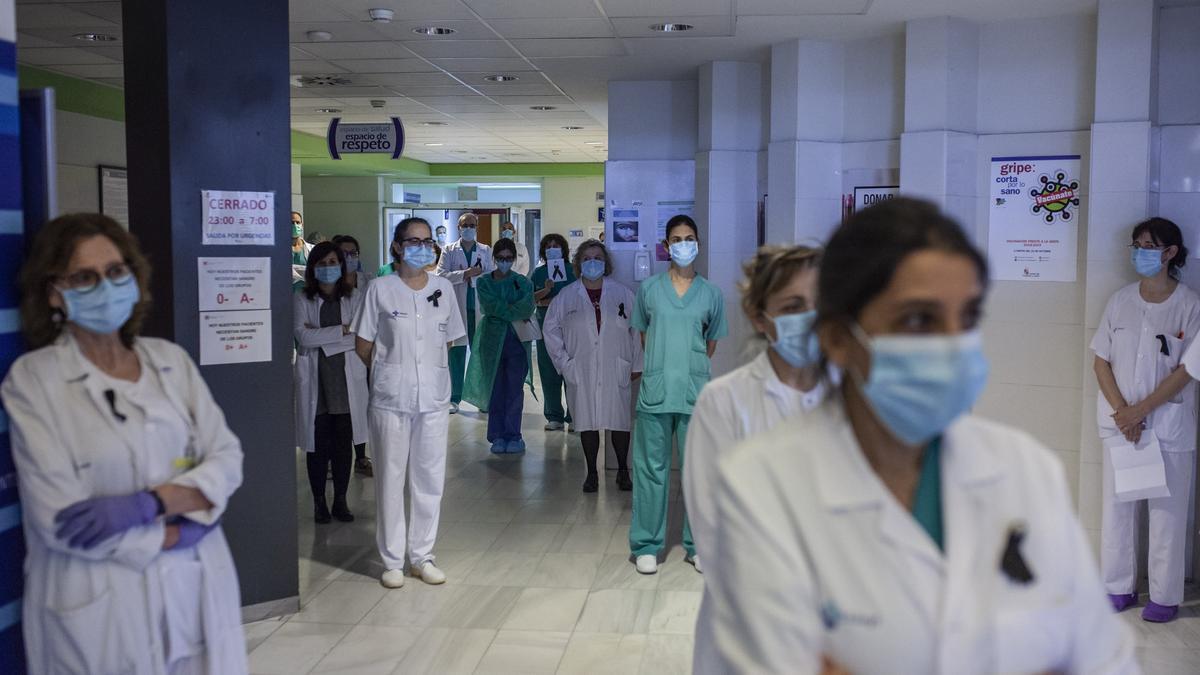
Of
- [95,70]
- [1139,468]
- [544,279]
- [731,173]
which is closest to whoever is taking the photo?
[1139,468]

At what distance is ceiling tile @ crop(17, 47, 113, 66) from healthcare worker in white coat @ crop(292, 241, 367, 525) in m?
2.62

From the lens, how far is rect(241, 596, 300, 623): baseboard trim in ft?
14.9

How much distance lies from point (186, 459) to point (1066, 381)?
15.0 feet

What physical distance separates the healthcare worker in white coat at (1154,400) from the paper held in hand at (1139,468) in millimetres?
25

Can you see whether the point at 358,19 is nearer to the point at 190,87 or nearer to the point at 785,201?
the point at 190,87

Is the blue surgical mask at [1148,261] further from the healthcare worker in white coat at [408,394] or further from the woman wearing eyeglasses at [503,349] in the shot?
the woman wearing eyeglasses at [503,349]

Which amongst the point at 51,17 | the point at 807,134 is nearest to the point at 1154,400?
the point at 807,134

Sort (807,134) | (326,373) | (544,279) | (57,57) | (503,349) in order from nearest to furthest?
(326,373)
(807,134)
(57,57)
(503,349)
(544,279)

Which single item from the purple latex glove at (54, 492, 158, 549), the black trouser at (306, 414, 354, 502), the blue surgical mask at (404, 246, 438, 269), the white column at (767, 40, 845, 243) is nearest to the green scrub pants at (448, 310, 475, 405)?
the black trouser at (306, 414, 354, 502)

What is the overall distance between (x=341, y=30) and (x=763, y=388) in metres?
4.55

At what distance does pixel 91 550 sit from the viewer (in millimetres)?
2338

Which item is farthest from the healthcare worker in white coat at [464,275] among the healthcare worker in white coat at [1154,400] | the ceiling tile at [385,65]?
the healthcare worker in white coat at [1154,400]

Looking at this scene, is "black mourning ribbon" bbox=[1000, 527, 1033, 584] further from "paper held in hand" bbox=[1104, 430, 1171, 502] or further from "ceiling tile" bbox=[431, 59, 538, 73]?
"ceiling tile" bbox=[431, 59, 538, 73]

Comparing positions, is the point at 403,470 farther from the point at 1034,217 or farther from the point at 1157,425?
the point at 1034,217
